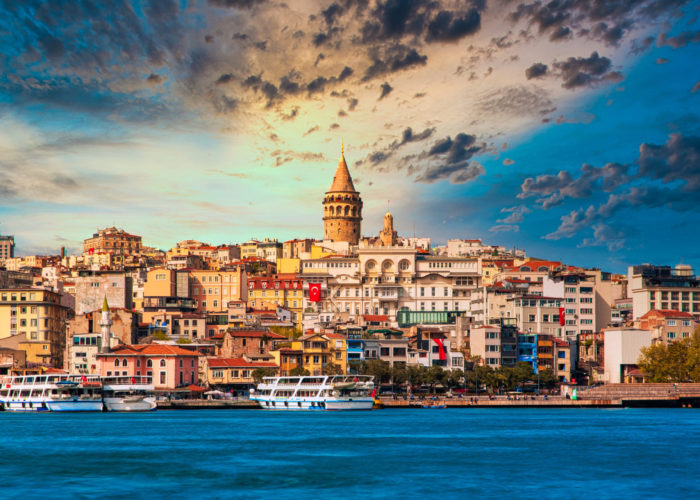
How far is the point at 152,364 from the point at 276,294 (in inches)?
1515

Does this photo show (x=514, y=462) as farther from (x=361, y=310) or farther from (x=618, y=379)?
(x=361, y=310)

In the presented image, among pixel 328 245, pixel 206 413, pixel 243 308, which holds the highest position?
pixel 328 245

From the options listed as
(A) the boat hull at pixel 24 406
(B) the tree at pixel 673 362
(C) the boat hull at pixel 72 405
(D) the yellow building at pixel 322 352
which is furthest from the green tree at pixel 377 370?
(A) the boat hull at pixel 24 406

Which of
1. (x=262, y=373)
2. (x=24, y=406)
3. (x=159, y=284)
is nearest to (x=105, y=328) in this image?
(x=24, y=406)

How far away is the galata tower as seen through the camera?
6575 inches

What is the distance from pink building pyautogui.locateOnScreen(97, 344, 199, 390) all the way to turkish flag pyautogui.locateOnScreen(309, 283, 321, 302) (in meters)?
38.0

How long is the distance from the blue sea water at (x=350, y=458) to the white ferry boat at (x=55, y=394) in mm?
8721

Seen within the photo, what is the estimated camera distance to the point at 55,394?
272ft

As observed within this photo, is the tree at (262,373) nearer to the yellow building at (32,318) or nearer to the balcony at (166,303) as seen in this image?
the yellow building at (32,318)

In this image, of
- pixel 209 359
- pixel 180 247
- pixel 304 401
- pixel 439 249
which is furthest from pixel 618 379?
pixel 180 247

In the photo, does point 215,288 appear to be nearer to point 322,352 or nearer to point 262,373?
point 322,352

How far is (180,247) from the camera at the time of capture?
191 m

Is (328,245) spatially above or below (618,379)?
above

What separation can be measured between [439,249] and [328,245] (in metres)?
27.0
